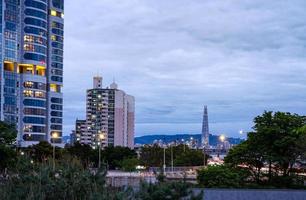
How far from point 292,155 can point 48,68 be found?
10840 centimetres

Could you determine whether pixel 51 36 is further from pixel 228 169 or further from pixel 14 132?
pixel 228 169

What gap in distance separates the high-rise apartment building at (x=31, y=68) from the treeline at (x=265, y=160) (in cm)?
8574

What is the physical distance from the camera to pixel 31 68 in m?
133

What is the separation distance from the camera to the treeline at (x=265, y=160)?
3812 cm

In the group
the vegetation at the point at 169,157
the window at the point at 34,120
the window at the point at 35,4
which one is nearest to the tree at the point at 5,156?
the vegetation at the point at 169,157

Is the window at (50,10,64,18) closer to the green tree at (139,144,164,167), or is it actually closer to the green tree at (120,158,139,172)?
the green tree at (139,144,164,167)

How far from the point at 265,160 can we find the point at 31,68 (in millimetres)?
101611

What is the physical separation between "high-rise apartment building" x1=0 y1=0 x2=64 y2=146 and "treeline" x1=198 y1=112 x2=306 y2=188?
85735 mm

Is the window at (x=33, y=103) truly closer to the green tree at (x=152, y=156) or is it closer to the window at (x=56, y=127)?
the window at (x=56, y=127)

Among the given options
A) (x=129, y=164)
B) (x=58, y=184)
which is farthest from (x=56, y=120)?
(x=58, y=184)

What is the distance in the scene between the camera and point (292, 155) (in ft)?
127

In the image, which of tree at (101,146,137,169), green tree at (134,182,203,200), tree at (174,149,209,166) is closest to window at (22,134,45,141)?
tree at (101,146,137,169)

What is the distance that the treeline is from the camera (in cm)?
3812

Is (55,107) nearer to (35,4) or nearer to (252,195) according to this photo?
(35,4)
